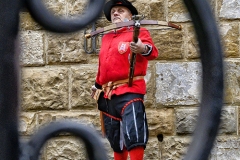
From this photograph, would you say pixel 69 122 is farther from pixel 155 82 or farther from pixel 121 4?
pixel 155 82

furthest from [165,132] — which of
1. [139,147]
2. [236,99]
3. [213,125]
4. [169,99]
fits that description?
[213,125]

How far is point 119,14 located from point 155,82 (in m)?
1.05

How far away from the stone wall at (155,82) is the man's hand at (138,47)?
1161 mm

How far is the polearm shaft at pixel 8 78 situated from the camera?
29.5 inches

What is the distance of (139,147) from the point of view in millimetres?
3730

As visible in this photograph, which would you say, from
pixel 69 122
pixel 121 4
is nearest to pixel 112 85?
pixel 121 4

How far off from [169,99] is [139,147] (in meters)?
1.07

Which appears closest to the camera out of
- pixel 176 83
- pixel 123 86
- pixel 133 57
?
pixel 133 57

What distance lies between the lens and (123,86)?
3723 mm

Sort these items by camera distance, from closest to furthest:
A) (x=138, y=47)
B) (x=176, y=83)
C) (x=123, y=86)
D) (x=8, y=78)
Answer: (x=8, y=78) → (x=138, y=47) → (x=123, y=86) → (x=176, y=83)

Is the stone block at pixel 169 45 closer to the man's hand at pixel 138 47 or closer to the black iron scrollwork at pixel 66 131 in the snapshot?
the man's hand at pixel 138 47

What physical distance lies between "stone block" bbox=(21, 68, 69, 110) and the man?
100 centimetres

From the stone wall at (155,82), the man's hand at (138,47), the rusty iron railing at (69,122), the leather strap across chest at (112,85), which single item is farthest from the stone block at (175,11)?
the rusty iron railing at (69,122)

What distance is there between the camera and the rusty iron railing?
0.75m
